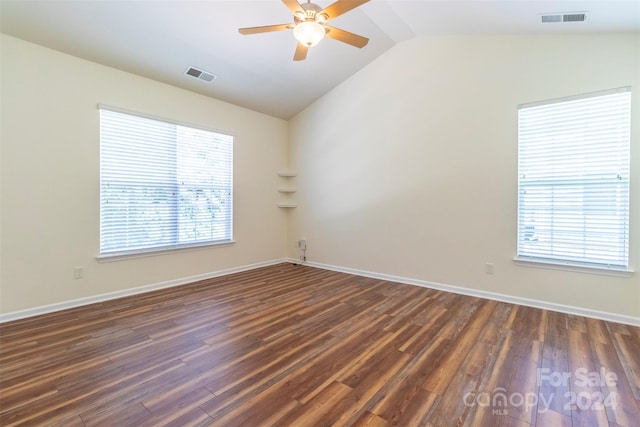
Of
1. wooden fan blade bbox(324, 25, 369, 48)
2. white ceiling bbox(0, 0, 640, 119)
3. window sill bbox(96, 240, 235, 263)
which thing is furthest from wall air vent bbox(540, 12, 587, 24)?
window sill bbox(96, 240, 235, 263)

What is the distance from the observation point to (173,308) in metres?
3.32

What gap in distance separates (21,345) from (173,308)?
122 centimetres

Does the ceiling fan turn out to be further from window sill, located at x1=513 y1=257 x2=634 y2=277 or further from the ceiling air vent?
window sill, located at x1=513 y1=257 x2=634 y2=277

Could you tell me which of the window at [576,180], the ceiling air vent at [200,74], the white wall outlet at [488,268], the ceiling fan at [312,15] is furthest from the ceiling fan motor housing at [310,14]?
the white wall outlet at [488,268]

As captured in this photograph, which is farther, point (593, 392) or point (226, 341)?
point (226, 341)

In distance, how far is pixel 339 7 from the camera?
88.2 inches

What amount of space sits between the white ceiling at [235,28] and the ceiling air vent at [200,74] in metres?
0.07

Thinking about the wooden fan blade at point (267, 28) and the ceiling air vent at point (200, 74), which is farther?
the ceiling air vent at point (200, 74)

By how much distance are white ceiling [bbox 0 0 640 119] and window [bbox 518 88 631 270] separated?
791mm

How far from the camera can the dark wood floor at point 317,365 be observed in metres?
1.67

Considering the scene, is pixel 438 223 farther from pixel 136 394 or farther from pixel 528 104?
pixel 136 394

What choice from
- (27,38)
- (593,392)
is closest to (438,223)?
(593,392)

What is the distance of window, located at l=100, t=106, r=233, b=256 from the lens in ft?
11.9

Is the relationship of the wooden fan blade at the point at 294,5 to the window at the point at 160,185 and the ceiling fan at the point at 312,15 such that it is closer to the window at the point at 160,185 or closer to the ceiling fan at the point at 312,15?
the ceiling fan at the point at 312,15
